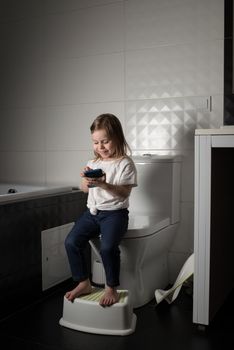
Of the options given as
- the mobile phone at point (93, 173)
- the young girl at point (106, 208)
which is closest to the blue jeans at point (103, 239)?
the young girl at point (106, 208)

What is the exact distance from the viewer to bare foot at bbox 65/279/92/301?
1.81 m

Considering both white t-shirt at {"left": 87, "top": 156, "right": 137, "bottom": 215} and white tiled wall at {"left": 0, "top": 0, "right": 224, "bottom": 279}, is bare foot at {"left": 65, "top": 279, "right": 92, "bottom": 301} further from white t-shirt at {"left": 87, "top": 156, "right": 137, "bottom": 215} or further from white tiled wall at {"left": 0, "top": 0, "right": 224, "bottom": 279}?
white tiled wall at {"left": 0, "top": 0, "right": 224, "bottom": 279}

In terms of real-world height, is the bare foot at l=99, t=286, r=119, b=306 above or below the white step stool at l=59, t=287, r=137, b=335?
above

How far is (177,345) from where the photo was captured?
1631mm

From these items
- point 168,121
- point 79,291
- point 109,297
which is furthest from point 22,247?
point 168,121

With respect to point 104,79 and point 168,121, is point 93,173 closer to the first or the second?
point 168,121

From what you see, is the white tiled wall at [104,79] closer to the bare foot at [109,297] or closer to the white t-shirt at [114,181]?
the white t-shirt at [114,181]

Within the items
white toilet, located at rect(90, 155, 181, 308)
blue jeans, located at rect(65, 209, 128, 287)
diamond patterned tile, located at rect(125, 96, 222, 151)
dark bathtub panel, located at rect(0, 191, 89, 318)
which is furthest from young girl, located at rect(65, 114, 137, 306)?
diamond patterned tile, located at rect(125, 96, 222, 151)

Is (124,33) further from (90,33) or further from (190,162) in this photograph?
(190,162)

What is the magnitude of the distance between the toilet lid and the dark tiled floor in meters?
0.40

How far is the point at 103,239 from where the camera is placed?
5.96 ft

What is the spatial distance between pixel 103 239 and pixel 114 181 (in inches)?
11.2

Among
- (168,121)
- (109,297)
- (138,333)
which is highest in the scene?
(168,121)

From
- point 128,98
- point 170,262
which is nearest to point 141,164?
point 128,98
